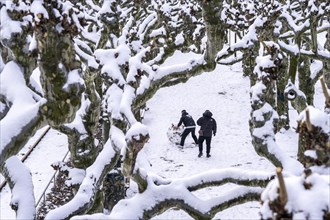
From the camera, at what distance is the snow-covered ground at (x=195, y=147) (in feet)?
41.5

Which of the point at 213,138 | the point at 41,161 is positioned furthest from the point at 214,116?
the point at 41,161

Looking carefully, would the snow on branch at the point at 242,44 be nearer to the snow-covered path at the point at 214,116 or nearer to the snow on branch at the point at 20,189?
the snow-covered path at the point at 214,116

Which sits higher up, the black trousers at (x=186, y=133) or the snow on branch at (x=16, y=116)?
the black trousers at (x=186, y=133)

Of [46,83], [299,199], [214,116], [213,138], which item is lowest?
[299,199]

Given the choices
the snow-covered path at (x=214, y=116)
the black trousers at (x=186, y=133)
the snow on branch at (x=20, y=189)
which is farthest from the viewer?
the black trousers at (x=186, y=133)

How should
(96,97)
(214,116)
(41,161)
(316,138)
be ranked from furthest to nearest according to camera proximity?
(214,116) < (41,161) < (96,97) < (316,138)

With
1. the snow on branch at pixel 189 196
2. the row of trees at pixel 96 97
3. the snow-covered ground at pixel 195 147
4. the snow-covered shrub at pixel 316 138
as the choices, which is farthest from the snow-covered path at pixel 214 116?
the snow-covered shrub at pixel 316 138

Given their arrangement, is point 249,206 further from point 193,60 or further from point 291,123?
point 291,123

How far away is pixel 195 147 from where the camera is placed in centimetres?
1634

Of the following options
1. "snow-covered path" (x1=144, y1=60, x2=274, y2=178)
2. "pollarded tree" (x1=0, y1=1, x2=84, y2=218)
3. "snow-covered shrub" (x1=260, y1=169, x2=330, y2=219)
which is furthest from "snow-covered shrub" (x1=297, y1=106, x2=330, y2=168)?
"snow-covered path" (x1=144, y1=60, x2=274, y2=178)

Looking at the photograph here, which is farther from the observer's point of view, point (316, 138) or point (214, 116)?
point (214, 116)

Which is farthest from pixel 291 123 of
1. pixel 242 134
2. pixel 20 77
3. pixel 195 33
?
pixel 20 77

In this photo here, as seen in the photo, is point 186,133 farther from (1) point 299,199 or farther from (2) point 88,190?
(1) point 299,199

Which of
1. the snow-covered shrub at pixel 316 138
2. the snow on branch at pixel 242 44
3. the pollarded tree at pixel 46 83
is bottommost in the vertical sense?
the snow-covered shrub at pixel 316 138
